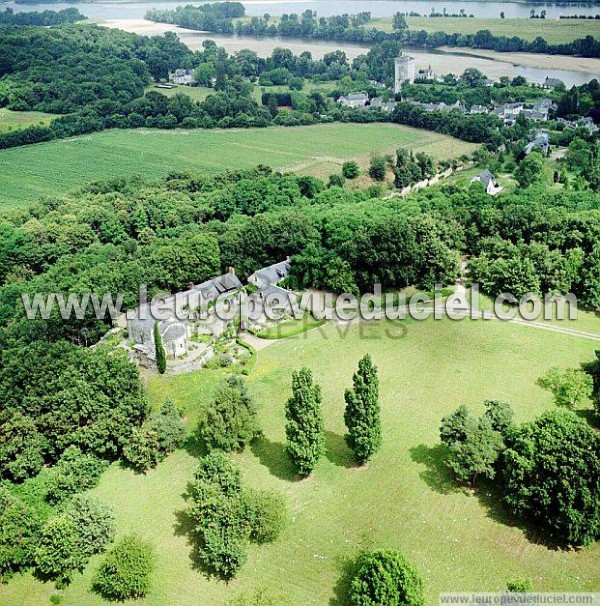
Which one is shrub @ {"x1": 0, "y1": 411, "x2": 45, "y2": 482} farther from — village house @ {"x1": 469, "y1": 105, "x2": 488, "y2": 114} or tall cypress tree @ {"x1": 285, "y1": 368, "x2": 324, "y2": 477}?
village house @ {"x1": 469, "y1": 105, "x2": 488, "y2": 114}

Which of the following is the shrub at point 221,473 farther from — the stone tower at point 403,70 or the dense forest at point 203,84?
the stone tower at point 403,70

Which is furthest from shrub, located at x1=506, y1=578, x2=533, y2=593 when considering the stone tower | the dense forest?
the stone tower

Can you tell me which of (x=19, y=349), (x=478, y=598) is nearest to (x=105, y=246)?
(x=19, y=349)

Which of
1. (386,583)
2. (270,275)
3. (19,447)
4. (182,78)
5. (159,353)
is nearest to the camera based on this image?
(386,583)

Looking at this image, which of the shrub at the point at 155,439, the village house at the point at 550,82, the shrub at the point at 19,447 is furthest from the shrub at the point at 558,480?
the village house at the point at 550,82

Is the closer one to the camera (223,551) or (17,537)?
(223,551)

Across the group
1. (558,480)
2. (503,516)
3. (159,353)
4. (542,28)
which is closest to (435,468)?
(503,516)

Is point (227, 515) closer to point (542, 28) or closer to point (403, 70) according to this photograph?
point (403, 70)

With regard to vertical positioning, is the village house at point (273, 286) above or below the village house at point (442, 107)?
below
